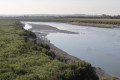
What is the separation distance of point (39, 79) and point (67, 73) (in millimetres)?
1716

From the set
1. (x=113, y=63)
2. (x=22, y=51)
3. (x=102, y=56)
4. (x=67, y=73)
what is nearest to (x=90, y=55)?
(x=102, y=56)

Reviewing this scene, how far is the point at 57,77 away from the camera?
10211mm

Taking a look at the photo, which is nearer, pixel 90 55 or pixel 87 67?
pixel 87 67

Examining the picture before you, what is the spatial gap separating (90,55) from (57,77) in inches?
538

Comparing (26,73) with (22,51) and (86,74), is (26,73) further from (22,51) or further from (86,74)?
(22,51)

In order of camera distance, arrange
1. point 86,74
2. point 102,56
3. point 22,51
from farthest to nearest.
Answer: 1. point 102,56
2. point 22,51
3. point 86,74

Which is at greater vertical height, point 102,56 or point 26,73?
point 26,73

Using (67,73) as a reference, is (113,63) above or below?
below

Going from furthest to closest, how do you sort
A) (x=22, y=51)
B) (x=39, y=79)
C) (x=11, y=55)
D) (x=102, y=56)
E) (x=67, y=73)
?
1. (x=102, y=56)
2. (x=22, y=51)
3. (x=11, y=55)
4. (x=67, y=73)
5. (x=39, y=79)

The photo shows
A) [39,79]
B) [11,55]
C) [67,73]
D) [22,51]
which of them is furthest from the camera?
[22,51]

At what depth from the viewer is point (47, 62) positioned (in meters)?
13.1

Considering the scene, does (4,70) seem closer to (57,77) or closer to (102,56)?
(57,77)

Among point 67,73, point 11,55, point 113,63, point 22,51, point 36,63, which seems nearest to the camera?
point 67,73

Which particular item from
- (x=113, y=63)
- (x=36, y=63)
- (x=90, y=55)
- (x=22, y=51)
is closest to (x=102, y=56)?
(x=90, y=55)
